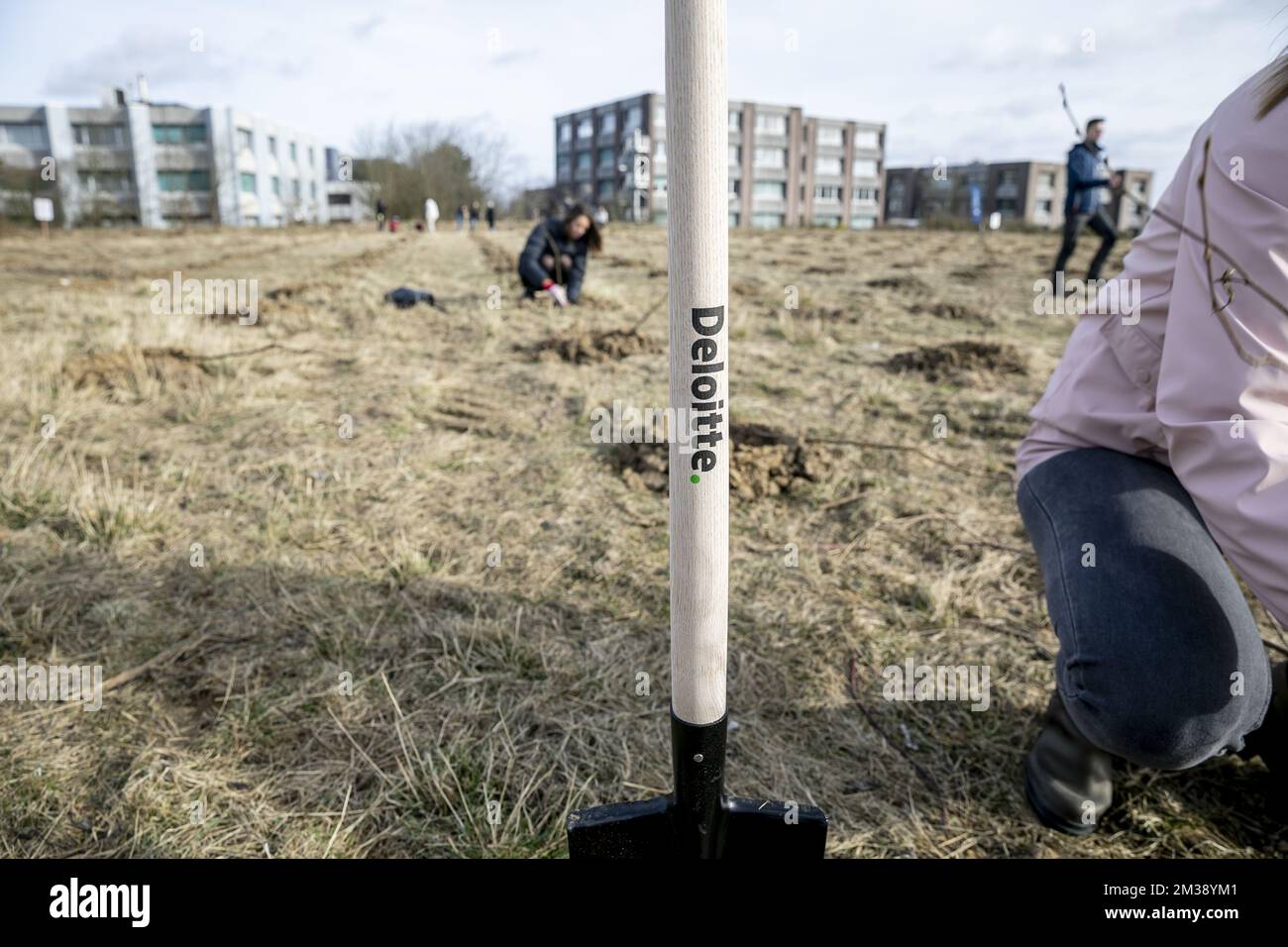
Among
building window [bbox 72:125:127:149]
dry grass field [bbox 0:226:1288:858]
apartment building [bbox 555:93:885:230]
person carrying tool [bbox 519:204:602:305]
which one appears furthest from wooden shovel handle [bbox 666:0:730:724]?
building window [bbox 72:125:127:149]

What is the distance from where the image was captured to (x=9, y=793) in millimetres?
→ 1517

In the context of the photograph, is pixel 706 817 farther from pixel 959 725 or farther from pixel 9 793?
pixel 9 793

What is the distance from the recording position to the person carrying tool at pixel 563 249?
24.1 feet

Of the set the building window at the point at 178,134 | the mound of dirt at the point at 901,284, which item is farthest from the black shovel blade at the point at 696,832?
the building window at the point at 178,134

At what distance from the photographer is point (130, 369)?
429 centimetres

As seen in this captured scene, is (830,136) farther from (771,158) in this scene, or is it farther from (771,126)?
(771,158)

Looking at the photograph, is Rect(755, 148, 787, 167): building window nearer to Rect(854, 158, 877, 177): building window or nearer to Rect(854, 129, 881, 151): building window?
Rect(854, 129, 881, 151): building window

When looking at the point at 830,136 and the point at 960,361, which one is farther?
the point at 830,136

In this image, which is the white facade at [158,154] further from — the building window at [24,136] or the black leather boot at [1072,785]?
the black leather boot at [1072,785]

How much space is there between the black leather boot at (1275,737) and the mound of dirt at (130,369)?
15.7 ft

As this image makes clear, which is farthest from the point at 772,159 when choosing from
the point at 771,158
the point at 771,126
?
the point at 771,126

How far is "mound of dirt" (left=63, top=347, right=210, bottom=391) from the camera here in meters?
4.16

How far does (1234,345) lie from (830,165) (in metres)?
70.8
